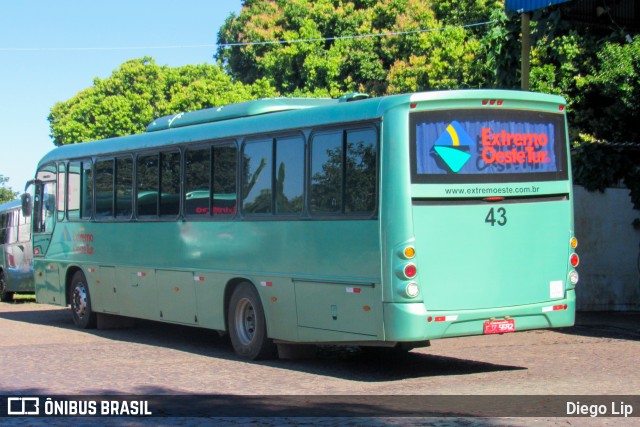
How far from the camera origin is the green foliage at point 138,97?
56.8 metres

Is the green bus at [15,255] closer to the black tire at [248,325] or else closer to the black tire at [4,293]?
the black tire at [4,293]

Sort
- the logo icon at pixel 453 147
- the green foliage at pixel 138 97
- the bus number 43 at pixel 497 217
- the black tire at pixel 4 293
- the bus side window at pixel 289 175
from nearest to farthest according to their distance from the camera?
the logo icon at pixel 453 147, the bus number 43 at pixel 497 217, the bus side window at pixel 289 175, the black tire at pixel 4 293, the green foliage at pixel 138 97

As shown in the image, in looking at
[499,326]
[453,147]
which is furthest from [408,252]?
[499,326]

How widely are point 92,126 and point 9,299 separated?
29.3 metres

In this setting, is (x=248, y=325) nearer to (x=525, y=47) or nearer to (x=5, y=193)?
(x=525, y=47)

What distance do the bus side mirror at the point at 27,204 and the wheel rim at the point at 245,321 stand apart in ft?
25.1

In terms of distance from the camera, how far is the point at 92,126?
58.4 meters

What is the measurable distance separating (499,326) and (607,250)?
30.4 ft

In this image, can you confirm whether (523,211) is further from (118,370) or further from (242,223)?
(118,370)

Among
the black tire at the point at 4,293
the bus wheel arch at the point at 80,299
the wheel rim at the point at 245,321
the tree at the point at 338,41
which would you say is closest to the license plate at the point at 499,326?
the wheel rim at the point at 245,321

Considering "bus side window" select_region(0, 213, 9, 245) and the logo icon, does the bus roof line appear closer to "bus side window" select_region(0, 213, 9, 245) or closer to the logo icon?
the logo icon

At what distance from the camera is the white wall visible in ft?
65.0

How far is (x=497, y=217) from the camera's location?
11.6 meters

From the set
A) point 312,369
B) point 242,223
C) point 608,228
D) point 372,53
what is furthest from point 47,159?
point 372,53
